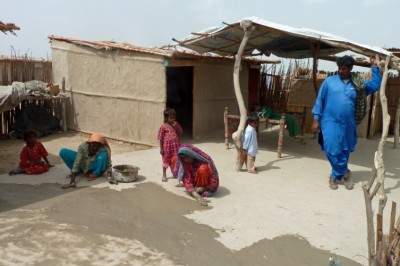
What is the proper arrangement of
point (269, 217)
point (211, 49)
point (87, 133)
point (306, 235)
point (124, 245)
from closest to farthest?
point (124, 245) < point (306, 235) < point (269, 217) < point (211, 49) < point (87, 133)

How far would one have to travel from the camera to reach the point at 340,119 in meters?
5.77

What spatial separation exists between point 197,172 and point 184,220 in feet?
2.89

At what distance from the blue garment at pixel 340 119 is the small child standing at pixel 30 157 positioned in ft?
Result: 15.4

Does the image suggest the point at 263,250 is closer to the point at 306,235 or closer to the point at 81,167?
the point at 306,235

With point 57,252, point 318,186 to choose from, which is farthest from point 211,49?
→ point 57,252

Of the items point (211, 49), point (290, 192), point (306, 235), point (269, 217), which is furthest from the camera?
point (211, 49)

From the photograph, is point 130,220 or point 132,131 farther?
point 132,131

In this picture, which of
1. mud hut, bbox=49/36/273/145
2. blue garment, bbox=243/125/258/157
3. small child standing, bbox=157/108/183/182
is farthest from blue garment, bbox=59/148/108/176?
mud hut, bbox=49/36/273/145

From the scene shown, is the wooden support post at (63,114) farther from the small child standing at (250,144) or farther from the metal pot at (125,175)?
the small child standing at (250,144)

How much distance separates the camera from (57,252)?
353 cm

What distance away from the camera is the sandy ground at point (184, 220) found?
359 centimetres

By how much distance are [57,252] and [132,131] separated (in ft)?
18.5

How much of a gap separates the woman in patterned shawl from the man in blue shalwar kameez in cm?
195

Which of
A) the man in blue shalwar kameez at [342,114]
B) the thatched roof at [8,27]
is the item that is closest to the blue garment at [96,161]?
the thatched roof at [8,27]
